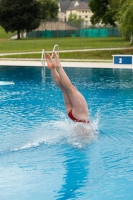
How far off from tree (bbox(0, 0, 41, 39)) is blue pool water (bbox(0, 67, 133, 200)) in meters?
58.2

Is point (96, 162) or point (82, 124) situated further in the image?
point (82, 124)

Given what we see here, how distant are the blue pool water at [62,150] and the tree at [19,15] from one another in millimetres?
58190

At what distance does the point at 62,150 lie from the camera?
10.1m

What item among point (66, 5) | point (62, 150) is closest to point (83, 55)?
point (62, 150)

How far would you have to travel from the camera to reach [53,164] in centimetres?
930

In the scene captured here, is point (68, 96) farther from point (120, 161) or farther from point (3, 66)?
point (3, 66)

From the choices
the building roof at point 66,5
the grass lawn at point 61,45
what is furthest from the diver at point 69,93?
the building roof at point 66,5

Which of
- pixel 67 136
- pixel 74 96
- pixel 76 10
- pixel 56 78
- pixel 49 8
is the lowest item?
pixel 67 136

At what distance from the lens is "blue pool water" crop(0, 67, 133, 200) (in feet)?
26.3

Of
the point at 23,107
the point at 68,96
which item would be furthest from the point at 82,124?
the point at 23,107

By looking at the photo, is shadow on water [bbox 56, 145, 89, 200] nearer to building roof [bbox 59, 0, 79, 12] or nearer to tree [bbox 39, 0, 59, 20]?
tree [bbox 39, 0, 59, 20]

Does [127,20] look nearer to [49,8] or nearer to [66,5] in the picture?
[49,8]

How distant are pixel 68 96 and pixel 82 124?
840 millimetres

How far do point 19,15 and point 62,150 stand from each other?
67.5 m
